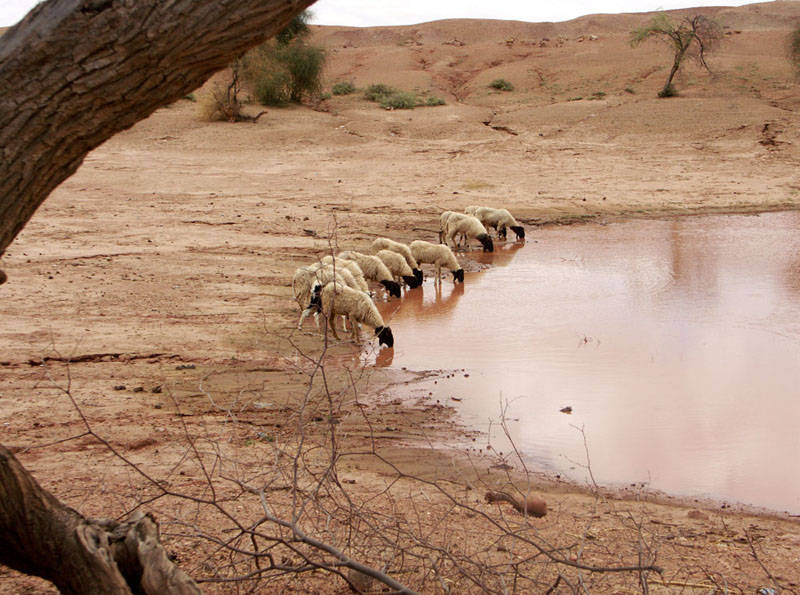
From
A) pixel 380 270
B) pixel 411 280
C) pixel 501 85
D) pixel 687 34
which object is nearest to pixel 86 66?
pixel 380 270

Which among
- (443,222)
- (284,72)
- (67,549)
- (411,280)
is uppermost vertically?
(284,72)

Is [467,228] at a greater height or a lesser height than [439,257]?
greater

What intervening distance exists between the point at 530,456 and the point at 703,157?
18.5 m

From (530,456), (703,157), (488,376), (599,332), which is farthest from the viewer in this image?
(703,157)

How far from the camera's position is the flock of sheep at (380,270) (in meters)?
9.84

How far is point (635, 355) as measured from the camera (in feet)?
31.5

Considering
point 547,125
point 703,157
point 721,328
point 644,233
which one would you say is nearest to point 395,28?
point 547,125

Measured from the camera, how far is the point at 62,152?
2.71 metres

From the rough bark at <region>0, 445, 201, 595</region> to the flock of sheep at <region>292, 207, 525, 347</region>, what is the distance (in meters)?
3.36

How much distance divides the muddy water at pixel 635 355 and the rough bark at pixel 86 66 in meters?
4.94

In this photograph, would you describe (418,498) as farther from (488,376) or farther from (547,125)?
(547,125)

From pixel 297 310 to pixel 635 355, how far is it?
4448 mm

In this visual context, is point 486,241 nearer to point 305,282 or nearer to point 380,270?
point 380,270

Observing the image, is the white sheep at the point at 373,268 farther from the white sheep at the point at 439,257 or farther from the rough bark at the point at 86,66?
the rough bark at the point at 86,66
